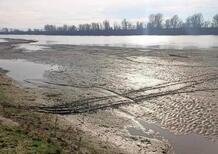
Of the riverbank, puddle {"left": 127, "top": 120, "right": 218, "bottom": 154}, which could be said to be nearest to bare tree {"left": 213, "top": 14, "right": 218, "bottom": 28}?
the riverbank

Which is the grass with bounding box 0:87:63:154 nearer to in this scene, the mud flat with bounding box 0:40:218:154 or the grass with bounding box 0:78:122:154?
the grass with bounding box 0:78:122:154

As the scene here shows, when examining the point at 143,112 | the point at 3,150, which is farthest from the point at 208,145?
the point at 3,150

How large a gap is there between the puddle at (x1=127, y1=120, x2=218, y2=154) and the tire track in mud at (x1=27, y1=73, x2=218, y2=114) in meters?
3.68

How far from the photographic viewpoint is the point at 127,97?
20.5m

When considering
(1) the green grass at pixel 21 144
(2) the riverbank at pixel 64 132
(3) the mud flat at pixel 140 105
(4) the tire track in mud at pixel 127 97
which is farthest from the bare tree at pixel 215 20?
(1) the green grass at pixel 21 144

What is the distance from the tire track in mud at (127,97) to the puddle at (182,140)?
368cm

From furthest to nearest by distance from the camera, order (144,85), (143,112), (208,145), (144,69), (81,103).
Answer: (144,69) < (144,85) < (81,103) < (143,112) < (208,145)

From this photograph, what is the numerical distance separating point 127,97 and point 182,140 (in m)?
7.74

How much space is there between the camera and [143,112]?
1711 centimetres

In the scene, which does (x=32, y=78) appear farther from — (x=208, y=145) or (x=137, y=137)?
(x=208, y=145)

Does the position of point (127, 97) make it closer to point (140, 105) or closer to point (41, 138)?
point (140, 105)

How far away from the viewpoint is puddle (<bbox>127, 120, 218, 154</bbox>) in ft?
39.5

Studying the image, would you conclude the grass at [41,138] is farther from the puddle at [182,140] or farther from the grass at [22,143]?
the puddle at [182,140]

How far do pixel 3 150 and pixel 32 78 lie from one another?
1959 centimetres
